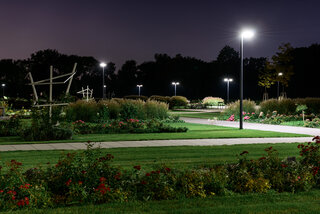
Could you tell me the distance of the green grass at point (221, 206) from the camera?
530cm

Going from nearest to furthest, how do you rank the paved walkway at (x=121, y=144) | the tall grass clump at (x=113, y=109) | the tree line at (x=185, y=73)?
1. the paved walkway at (x=121, y=144)
2. the tall grass clump at (x=113, y=109)
3. the tree line at (x=185, y=73)

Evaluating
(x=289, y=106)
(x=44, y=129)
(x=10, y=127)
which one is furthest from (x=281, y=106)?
(x=10, y=127)

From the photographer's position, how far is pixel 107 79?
324ft

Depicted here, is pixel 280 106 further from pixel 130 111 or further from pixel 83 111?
pixel 83 111

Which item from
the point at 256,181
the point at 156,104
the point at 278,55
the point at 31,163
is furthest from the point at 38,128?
the point at 278,55

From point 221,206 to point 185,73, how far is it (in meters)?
81.1

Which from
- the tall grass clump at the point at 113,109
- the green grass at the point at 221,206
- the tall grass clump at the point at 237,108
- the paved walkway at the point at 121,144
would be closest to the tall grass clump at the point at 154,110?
the tall grass clump at the point at 113,109

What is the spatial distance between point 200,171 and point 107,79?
93287 millimetres

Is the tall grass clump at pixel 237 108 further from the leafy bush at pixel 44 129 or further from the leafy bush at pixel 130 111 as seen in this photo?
the leafy bush at pixel 44 129

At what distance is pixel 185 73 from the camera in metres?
86.0

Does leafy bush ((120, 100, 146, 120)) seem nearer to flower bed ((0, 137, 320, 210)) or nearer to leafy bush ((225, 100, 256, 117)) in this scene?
leafy bush ((225, 100, 256, 117))

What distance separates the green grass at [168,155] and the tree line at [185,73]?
53.3 meters

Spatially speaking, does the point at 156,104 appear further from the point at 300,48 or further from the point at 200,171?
the point at 300,48

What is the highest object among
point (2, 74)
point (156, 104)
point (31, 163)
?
point (2, 74)
